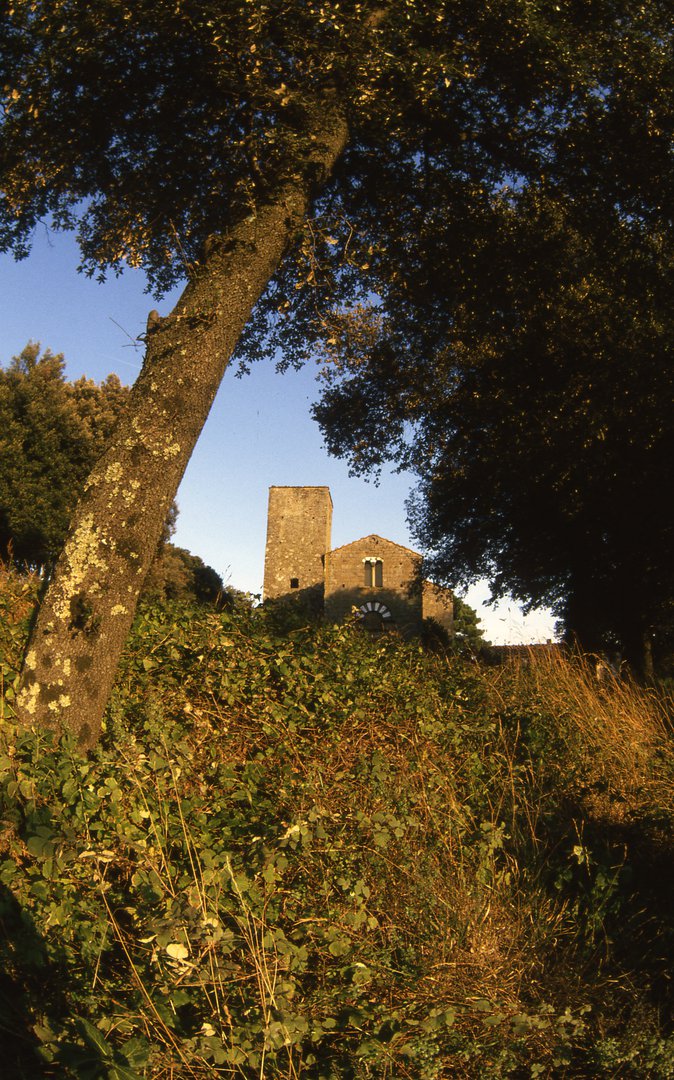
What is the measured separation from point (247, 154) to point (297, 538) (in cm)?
3494

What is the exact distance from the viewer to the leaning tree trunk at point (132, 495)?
4914 mm

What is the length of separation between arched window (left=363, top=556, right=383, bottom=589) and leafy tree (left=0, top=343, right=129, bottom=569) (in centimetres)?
1760

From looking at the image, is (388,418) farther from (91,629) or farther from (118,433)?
(91,629)

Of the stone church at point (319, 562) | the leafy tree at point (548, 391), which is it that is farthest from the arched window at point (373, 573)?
the leafy tree at point (548, 391)

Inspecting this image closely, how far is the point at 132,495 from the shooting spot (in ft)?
17.7

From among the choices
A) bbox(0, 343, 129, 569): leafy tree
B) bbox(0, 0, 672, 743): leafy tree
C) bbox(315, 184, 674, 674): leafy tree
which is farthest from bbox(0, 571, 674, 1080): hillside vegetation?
bbox(0, 343, 129, 569): leafy tree

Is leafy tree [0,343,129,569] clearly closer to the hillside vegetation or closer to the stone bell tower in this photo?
the stone bell tower

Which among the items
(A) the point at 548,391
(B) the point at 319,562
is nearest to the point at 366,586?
(B) the point at 319,562

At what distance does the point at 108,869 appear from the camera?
411 cm

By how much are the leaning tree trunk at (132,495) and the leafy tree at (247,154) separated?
0.05 feet

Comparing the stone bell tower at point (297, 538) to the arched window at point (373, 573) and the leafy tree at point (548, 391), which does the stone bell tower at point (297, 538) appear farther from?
the leafy tree at point (548, 391)

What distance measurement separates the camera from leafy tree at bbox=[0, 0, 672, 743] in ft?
17.8

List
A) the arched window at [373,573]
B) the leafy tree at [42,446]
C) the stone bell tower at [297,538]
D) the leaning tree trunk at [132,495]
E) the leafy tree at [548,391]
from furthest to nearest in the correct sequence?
the stone bell tower at [297,538]
the arched window at [373,573]
the leafy tree at [42,446]
the leafy tree at [548,391]
the leaning tree trunk at [132,495]

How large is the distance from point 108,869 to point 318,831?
119 cm
